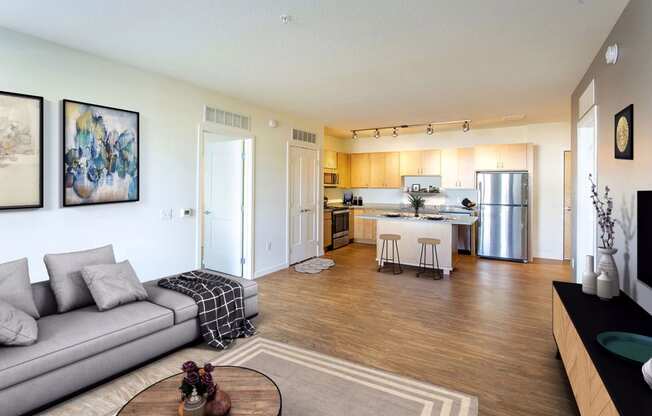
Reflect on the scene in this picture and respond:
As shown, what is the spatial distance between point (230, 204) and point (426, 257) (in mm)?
3313

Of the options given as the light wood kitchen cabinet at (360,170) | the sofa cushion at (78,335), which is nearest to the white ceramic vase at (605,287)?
the sofa cushion at (78,335)

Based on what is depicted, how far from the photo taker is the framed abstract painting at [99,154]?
316 cm

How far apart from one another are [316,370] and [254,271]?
2.83 meters

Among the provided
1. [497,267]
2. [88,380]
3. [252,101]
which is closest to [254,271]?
Answer: [252,101]

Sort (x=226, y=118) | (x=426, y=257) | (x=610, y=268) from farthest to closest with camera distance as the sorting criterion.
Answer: (x=426, y=257) < (x=226, y=118) < (x=610, y=268)

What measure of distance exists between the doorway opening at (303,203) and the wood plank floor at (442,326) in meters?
0.84

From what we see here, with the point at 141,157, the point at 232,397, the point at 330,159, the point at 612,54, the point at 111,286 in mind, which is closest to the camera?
the point at 232,397

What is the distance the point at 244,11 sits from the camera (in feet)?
8.11

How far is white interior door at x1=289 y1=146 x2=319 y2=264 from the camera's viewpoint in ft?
20.0

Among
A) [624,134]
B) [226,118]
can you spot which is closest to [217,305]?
[226,118]

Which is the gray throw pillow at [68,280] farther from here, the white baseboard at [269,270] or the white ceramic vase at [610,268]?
the white ceramic vase at [610,268]

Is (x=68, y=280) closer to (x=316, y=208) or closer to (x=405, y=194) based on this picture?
(x=316, y=208)

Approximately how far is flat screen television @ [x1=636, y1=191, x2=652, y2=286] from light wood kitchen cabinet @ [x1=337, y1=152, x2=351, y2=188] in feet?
21.6

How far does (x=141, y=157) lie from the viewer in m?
3.75
